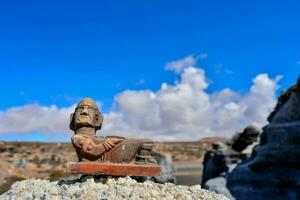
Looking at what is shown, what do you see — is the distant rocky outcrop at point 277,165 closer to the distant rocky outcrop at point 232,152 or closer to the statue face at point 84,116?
the distant rocky outcrop at point 232,152

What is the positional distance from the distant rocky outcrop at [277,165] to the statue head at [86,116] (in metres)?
7.40

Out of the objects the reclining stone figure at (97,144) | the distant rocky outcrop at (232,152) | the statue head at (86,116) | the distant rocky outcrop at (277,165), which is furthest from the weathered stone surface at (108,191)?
the distant rocky outcrop at (232,152)

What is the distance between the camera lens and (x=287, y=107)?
16125mm

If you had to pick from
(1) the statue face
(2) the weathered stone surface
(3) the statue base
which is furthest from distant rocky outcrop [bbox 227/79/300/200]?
(1) the statue face

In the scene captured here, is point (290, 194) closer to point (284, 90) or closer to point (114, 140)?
point (284, 90)

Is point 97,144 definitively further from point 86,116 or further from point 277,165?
point 277,165

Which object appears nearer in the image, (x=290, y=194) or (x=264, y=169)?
(x=290, y=194)

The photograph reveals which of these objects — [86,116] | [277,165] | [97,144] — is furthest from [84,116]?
[277,165]

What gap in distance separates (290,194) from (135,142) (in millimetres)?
7254

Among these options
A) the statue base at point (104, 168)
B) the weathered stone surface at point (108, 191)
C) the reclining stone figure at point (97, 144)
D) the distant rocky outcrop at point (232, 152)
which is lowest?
the weathered stone surface at point (108, 191)

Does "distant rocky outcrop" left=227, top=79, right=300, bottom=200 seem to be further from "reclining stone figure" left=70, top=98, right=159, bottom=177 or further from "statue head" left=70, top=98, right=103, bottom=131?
"statue head" left=70, top=98, right=103, bottom=131

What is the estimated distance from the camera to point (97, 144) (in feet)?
26.5

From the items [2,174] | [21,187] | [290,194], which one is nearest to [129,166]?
[21,187]

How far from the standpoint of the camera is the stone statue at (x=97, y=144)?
8.08 m
